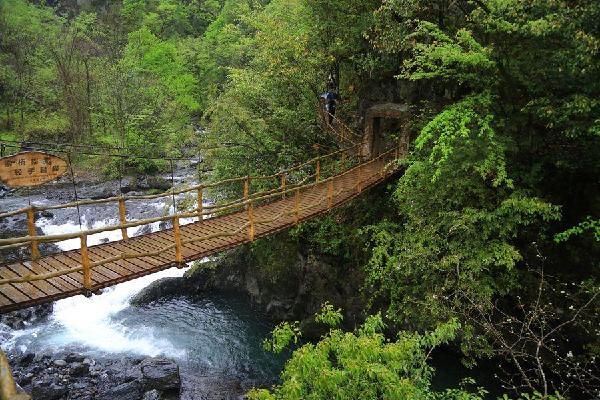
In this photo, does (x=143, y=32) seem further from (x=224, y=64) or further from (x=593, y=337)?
→ (x=593, y=337)

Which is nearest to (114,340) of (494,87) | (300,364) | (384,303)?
(384,303)

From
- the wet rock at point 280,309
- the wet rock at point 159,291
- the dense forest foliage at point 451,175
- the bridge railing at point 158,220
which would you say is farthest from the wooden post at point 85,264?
the wet rock at point 159,291

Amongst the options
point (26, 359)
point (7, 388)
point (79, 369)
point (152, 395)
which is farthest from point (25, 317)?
point (7, 388)

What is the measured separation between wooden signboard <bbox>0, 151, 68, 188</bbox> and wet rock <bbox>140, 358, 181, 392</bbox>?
4772mm

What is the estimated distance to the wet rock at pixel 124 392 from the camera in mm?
9406

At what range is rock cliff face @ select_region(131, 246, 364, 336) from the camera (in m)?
11.4

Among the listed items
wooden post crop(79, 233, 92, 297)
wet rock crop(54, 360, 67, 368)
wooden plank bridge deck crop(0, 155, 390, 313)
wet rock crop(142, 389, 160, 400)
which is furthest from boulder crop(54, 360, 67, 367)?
wooden post crop(79, 233, 92, 297)

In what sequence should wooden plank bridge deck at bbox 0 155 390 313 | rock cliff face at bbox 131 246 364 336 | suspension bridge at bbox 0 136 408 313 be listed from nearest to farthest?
suspension bridge at bbox 0 136 408 313, wooden plank bridge deck at bbox 0 155 390 313, rock cliff face at bbox 131 246 364 336

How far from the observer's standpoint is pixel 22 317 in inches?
508

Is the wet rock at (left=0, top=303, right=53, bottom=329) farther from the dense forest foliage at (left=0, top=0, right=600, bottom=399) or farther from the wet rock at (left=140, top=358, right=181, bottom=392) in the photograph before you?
the dense forest foliage at (left=0, top=0, right=600, bottom=399)

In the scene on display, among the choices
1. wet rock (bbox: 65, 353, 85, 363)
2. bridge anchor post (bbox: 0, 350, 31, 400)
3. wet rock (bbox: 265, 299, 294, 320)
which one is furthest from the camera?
wet rock (bbox: 265, 299, 294, 320)

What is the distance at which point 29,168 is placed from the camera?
25.7 ft

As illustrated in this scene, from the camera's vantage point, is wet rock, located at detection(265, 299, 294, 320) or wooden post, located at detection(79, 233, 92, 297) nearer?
wooden post, located at detection(79, 233, 92, 297)

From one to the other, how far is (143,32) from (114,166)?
14.5 m
